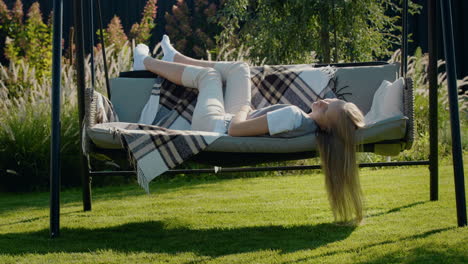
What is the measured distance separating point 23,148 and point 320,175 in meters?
2.11

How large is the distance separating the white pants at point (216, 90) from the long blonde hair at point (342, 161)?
25.0 inches

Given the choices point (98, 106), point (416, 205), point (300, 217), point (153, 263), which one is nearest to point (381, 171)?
point (416, 205)

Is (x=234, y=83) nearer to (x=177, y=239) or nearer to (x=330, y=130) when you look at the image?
(x=330, y=130)

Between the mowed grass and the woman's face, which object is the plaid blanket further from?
the woman's face

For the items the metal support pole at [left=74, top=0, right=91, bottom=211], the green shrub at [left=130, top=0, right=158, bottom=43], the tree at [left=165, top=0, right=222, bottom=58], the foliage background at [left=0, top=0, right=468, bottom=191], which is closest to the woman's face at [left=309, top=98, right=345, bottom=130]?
the metal support pole at [left=74, top=0, right=91, bottom=211]

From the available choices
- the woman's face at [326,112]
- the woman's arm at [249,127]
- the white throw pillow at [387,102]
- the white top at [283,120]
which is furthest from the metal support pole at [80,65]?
the white throw pillow at [387,102]

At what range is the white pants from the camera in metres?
3.13

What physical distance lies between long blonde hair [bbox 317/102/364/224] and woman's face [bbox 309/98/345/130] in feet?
0.08

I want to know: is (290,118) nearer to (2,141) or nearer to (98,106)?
(98,106)

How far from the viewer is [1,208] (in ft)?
12.1

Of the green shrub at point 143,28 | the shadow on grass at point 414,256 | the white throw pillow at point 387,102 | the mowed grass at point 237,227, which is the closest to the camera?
the shadow on grass at point 414,256

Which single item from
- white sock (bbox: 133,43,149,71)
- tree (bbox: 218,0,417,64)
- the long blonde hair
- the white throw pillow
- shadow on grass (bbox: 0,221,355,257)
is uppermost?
tree (bbox: 218,0,417,64)

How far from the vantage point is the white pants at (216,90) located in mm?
3132

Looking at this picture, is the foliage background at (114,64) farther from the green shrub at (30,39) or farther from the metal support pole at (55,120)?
the metal support pole at (55,120)
